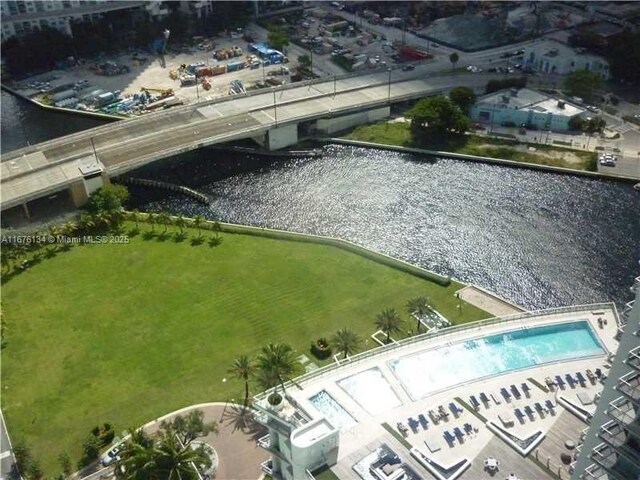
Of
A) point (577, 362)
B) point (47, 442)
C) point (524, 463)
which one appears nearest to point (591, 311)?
point (577, 362)

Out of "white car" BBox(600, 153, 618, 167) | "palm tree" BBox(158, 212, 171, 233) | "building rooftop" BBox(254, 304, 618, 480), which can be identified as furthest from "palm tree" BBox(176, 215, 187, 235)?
"white car" BBox(600, 153, 618, 167)

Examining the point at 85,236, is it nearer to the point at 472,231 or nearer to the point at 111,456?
the point at 111,456

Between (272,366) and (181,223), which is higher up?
(272,366)

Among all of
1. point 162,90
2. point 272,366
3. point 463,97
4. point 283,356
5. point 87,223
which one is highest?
point 463,97

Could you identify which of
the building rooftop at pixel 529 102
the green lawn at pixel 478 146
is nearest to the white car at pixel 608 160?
the green lawn at pixel 478 146

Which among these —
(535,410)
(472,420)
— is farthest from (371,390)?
(535,410)

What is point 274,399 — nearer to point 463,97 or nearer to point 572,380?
point 572,380

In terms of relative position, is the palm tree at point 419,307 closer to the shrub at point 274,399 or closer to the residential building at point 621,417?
the shrub at point 274,399

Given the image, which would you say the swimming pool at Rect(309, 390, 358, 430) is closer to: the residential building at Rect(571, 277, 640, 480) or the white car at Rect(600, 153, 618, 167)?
the residential building at Rect(571, 277, 640, 480)
